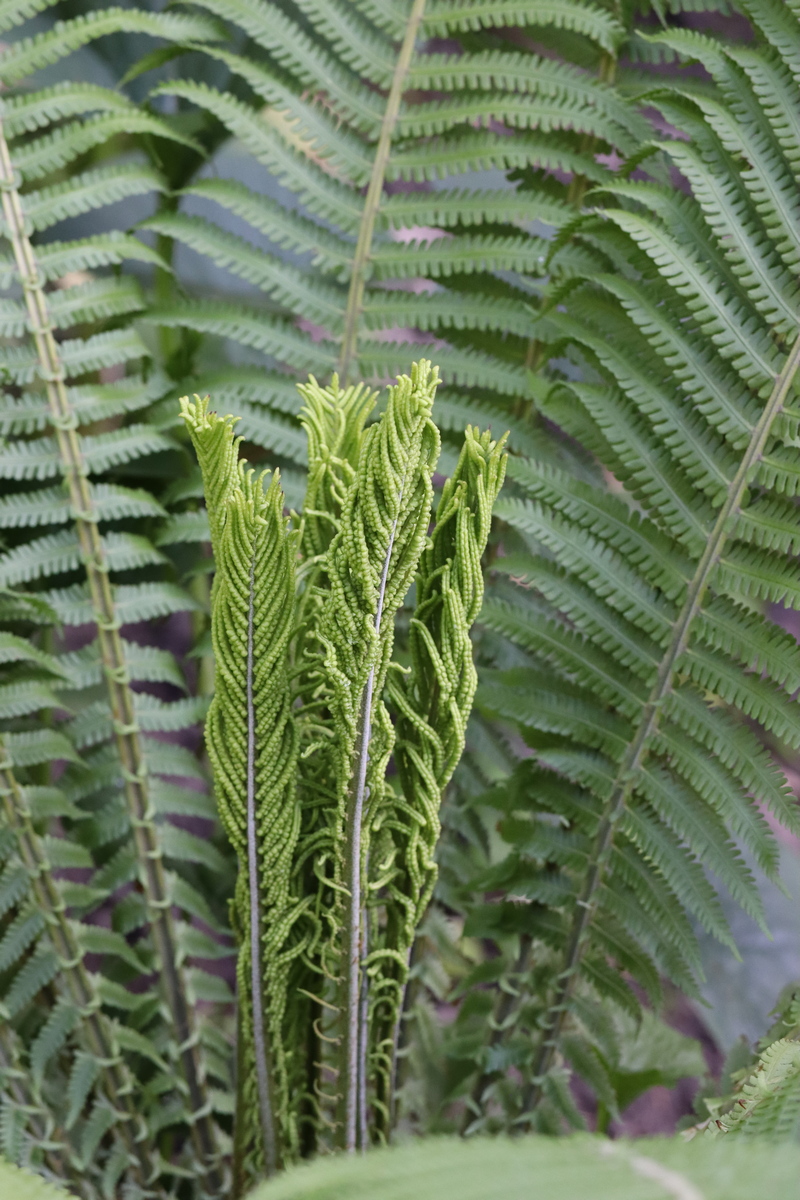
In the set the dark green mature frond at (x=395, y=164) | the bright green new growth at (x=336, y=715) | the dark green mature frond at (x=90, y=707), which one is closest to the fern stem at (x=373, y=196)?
the dark green mature frond at (x=395, y=164)

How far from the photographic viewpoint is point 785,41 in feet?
2.47

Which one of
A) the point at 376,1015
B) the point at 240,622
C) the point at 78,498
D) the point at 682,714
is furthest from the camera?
the point at 78,498

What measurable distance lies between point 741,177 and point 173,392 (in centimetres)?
58

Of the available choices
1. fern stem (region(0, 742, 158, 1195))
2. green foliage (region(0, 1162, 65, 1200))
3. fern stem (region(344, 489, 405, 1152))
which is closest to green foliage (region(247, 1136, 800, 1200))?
green foliage (region(0, 1162, 65, 1200))

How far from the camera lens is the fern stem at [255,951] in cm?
55

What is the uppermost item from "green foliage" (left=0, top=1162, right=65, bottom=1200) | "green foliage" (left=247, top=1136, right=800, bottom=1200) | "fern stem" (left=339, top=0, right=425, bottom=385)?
"fern stem" (left=339, top=0, right=425, bottom=385)

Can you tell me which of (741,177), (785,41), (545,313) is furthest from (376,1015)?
(785,41)

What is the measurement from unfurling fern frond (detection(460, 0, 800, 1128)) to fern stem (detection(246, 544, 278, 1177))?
269mm

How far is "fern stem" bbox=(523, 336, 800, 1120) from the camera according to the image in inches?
30.0

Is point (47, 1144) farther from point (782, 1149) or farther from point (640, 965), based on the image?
point (782, 1149)

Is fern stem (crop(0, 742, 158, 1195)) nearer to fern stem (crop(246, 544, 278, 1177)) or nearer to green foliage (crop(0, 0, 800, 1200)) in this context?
green foliage (crop(0, 0, 800, 1200))

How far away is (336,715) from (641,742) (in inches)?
15.2

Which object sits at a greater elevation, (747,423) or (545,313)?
(545,313)

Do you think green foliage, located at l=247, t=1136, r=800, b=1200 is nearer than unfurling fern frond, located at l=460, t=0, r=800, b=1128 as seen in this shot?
Yes
